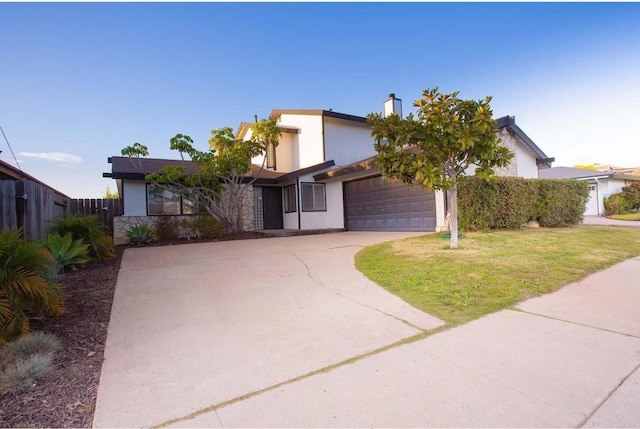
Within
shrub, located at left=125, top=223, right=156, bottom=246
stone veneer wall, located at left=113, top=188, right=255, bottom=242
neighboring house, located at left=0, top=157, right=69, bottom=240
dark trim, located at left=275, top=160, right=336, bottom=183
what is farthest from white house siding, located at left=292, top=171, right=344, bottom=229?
neighboring house, located at left=0, top=157, right=69, bottom=240

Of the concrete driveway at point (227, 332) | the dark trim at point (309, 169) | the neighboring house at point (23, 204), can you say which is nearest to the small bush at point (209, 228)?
the dark trim at point (309, 169)

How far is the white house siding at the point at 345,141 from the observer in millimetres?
15633

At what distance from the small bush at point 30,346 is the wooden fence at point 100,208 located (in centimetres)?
1141

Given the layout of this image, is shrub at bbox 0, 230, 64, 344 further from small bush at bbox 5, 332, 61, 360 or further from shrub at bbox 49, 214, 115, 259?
shrub at bbox 49, 214, 115, 259

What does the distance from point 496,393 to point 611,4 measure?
10.8 m

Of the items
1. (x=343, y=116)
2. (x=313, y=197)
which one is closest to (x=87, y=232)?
(x=313, y=197)

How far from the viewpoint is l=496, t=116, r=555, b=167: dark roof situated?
11.8m

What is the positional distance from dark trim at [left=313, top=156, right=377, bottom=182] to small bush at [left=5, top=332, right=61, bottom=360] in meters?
9.75

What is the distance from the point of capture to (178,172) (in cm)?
1149

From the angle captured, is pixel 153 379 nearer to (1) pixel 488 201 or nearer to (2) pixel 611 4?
(1) pixel 488 201

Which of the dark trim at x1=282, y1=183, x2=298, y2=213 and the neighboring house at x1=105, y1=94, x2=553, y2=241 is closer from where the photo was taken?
the neighboring house at x1=105, y1=94, x2=553, y2=241

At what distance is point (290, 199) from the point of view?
15.8 meters

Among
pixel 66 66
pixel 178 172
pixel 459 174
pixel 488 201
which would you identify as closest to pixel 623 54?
pixel 488 201

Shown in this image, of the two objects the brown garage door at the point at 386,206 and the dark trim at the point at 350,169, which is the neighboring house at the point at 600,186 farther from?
the dark trim at the point at 350,169
